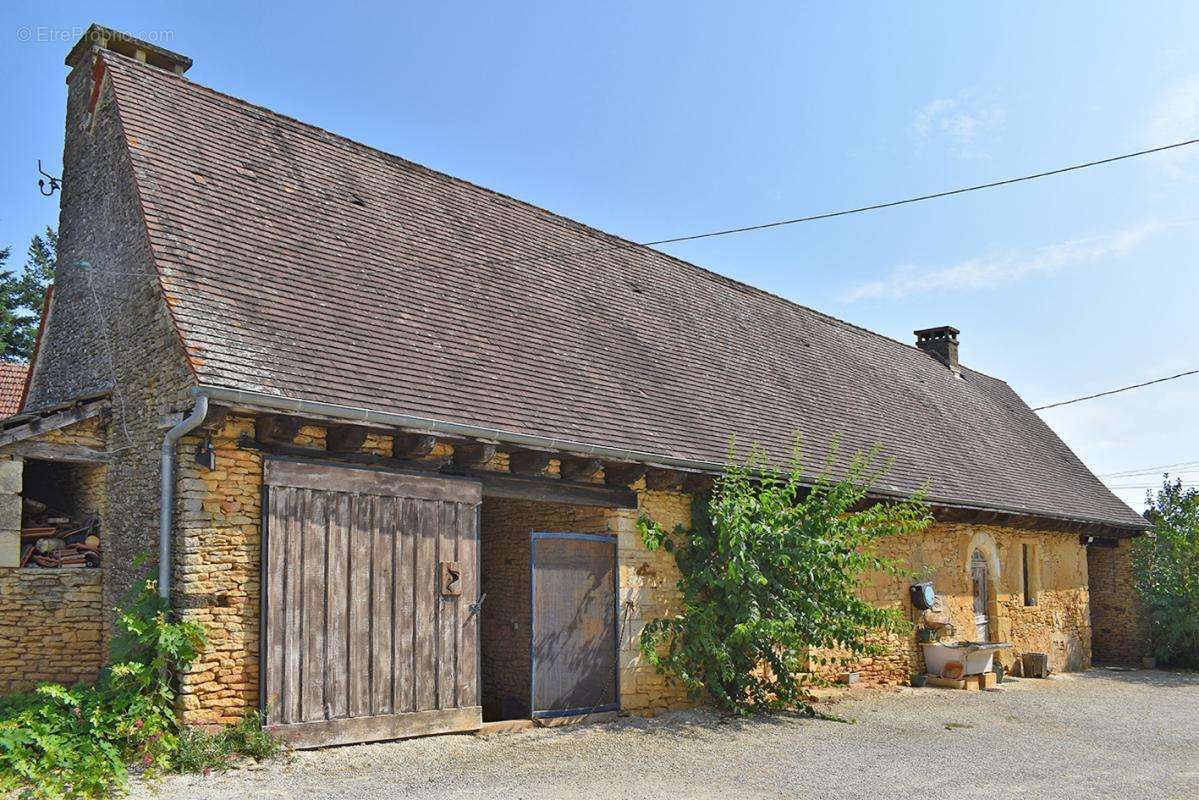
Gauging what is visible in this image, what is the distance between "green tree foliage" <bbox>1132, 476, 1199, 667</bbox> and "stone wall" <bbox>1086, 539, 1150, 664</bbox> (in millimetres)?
234

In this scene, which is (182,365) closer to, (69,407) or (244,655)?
(69,407)

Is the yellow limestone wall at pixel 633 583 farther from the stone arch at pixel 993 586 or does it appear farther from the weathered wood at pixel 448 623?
the weathered wood at pixel 448 623

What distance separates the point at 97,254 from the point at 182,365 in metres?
2.84

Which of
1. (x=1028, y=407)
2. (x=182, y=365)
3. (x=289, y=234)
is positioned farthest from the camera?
(x=1028, y=407)

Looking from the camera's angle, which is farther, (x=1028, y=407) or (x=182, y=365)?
(x=1028, y=407)

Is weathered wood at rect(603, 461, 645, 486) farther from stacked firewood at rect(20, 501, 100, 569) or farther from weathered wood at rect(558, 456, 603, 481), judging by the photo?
stacked firewood at rect(20, 501, 100, 569)

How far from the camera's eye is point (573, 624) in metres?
9.82

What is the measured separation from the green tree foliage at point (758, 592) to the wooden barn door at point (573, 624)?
1.52 feet

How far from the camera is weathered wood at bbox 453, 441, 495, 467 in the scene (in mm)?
8797

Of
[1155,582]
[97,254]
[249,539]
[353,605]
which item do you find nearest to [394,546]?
[353,605]

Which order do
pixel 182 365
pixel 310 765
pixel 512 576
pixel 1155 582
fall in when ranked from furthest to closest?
pixel 1155 582 → pixel 512 576 → pixel 182 365 → pixel 310 765

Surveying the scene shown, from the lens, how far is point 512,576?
10.6 metres

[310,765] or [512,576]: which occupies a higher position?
[512,576]

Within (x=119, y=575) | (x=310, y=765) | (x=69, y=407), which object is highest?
(x=69, y=407)
